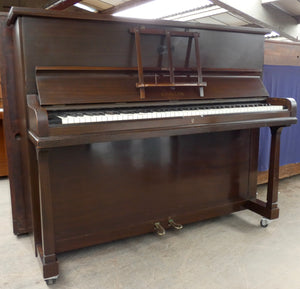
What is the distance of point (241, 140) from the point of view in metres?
2.41

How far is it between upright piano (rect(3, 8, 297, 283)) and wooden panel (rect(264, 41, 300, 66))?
42 centimetres

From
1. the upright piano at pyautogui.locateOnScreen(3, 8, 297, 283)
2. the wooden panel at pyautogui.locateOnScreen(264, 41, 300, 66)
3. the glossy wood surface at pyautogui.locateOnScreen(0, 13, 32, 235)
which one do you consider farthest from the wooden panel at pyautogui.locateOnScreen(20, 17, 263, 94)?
the wooden panel at pyautogui.locateOnScreen(264, 41, 300, 66)

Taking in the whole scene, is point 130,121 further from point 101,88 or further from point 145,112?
point 101,88

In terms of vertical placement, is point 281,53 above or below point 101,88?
above

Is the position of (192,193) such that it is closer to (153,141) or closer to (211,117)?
(153,141)

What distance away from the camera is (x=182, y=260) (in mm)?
1913

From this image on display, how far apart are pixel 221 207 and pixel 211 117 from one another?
86 centimetres

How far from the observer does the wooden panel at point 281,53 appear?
277cm

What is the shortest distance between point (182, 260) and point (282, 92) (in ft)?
6.22

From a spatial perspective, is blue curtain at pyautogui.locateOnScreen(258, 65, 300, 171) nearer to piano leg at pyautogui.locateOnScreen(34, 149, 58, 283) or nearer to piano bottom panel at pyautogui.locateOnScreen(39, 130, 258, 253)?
piano bottom panel at pyautogui.locateOnScreen(39, 130, 258, 253)

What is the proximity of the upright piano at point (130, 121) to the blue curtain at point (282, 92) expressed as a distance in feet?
1.51

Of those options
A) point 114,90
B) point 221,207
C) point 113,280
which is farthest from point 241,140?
point 113,280

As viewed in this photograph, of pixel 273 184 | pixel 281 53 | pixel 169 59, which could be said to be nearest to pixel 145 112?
pixel 169 59

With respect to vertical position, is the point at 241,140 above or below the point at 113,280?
above
